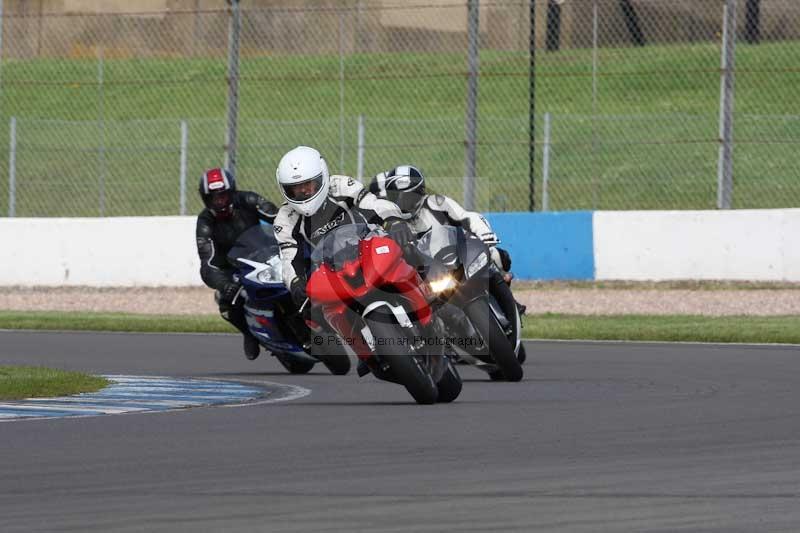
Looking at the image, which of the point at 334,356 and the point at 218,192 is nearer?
the point at 334,356

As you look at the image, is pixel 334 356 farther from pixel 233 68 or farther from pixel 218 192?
pixel 233 68

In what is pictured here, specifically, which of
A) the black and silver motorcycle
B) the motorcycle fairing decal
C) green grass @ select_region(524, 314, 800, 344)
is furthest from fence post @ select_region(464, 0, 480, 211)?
the black and silver motorcycle

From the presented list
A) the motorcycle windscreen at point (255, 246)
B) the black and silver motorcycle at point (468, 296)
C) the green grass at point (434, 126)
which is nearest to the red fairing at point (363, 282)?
the black and silver motorcycle at point (468, 296)

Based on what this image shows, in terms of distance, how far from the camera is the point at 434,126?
120ft

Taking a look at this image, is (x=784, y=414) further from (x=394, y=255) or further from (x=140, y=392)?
(x=140, y=392)

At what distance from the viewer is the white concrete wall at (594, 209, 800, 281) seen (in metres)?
21.8

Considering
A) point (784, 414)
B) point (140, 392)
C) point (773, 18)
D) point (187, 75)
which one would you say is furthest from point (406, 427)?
point (187, 75)

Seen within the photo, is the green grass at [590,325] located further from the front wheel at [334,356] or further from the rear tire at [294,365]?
the front wheel at [334,356]

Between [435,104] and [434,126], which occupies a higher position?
[435,104]

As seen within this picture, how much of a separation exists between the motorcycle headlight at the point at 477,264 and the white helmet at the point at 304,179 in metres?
1.09

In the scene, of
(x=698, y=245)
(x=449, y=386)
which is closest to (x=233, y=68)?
(x=698, y=245)

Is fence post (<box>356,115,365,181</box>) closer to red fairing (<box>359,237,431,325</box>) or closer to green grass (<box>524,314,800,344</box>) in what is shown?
green grass (<box>524,314,800,344</box>)

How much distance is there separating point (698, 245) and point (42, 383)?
37.5 ft

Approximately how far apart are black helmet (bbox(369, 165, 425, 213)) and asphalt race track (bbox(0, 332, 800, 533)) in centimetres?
130
